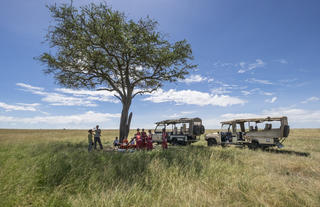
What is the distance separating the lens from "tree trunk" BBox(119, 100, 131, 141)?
16750 millimetres

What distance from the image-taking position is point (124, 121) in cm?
1678

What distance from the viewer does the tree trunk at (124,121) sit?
16.8 meters

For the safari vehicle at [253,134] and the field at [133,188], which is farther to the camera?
the safari vehicle at [253,134]

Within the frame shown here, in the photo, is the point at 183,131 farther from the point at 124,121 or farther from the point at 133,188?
the point at 133,188

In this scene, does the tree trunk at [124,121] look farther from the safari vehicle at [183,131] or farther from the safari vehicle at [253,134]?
the safari vehicle at [253,134]

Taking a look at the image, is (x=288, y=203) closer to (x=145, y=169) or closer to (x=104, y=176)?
(x=145, y=169)

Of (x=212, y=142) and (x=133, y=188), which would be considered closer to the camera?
(x=133, y=188)

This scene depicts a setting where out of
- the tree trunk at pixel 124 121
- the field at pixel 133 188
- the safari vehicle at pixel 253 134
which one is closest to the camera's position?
the field at pixel 133 188

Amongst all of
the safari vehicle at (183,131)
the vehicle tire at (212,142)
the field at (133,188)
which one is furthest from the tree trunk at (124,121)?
the field at (133,188)

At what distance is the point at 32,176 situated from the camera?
4141mm

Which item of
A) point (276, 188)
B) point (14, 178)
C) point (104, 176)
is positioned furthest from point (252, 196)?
point (14, 178)

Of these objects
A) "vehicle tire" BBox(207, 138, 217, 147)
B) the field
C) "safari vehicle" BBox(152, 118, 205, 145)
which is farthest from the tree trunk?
the field

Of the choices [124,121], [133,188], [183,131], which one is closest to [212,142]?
[183,131]

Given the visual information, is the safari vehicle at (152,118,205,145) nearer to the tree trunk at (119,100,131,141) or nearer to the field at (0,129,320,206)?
the tree trunk at (119,100,131,141)
